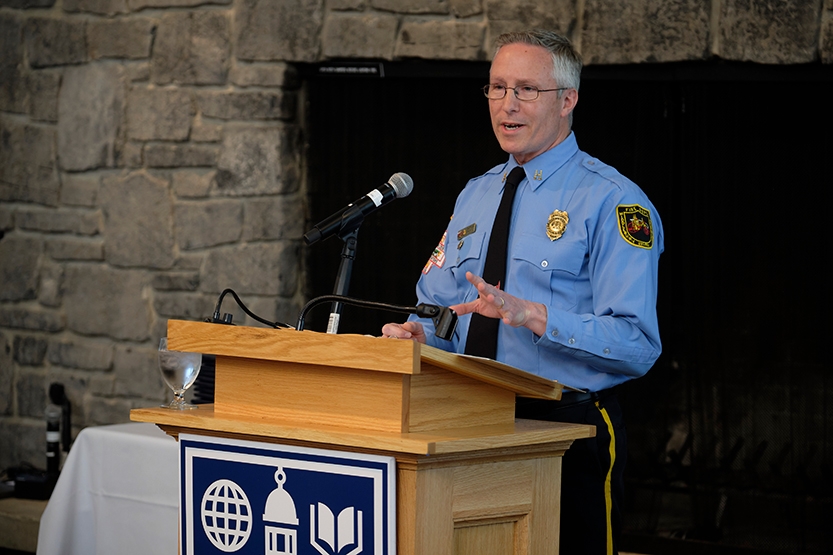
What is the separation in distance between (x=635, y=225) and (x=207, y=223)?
2462 millimetres

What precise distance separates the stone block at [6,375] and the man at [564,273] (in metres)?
2.89

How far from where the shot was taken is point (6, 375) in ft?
15.3

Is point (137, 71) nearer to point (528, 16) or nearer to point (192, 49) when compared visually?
point (192, 49)

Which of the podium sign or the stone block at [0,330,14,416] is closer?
the podium sign

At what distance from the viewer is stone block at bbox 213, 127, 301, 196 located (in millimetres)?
4145

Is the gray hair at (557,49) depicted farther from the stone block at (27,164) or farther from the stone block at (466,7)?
the stone block at (27,164)

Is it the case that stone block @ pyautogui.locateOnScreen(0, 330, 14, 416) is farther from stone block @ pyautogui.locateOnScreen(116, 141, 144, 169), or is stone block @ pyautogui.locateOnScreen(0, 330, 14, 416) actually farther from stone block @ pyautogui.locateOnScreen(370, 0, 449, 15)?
stone block @ pyautogui.locateOnScreen(370, 0, 449, 15)

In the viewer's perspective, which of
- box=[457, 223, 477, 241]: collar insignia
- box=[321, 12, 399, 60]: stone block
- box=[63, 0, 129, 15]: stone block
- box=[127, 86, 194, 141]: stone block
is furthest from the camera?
box=[63, 0, 129, 15]: stone block

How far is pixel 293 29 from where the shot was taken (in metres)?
4.07

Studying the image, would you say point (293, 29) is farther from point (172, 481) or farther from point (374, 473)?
point (374, 473)

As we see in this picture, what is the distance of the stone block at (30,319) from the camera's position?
4566 mm

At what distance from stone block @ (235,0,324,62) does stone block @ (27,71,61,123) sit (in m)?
0.92

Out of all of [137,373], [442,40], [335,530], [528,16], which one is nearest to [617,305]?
[335,530]

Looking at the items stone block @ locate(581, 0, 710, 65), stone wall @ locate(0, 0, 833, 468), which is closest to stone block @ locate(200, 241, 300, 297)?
stone wall @ locate(0, 0, 833, 468)
